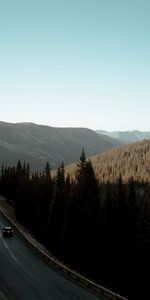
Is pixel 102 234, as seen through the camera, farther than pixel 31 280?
Yes

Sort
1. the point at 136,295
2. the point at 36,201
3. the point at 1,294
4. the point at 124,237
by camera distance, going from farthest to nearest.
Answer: the point at 36,201, the point at 124,237, the point at 136,295, the point at 1,294

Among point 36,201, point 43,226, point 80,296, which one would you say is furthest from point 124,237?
point 36,201

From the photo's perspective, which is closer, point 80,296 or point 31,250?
point 80,296

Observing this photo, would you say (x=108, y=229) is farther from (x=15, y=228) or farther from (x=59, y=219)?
(x=15, y=228)

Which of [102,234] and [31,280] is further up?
[102,234]

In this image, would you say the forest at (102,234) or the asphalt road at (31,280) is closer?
the asphalt road at (31,280)

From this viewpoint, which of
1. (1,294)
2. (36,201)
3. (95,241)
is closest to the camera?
(1,294)

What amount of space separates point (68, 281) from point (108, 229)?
15583 mm

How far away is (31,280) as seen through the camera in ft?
128

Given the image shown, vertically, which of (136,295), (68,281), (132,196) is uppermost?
(132,196)

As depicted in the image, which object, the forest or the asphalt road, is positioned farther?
the forest

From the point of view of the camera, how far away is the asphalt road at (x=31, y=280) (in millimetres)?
32969

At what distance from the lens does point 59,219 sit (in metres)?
69.2

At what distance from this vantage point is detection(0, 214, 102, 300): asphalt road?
33.0 m
